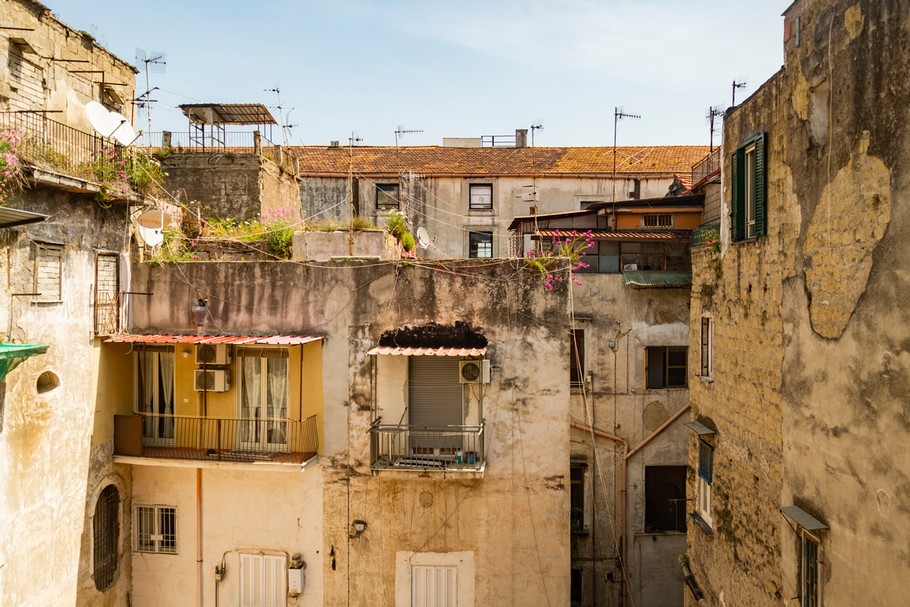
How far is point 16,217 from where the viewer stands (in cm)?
946

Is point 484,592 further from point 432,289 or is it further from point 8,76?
point 8,76

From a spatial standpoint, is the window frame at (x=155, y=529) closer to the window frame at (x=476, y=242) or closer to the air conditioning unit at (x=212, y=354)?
the air conditioning unit at (x=212, y=354)

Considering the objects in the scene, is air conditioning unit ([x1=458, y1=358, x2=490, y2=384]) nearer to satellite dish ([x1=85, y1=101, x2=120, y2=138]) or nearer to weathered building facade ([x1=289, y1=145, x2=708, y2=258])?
satellite dish ([x1=85, y1=101, x2=120, y2=138])

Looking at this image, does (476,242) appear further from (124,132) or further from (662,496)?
(124,132)

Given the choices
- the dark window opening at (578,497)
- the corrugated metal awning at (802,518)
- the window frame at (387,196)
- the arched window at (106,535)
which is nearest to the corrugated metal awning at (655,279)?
the dark window opening at (578,497)

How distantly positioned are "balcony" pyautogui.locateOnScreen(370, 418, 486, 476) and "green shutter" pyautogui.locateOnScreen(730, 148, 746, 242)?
5.85 meters

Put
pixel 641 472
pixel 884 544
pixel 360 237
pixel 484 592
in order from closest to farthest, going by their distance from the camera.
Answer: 1. pixel 884 544
2. pixel 484 592
3. pixel 360 237
4. pixel 641 472

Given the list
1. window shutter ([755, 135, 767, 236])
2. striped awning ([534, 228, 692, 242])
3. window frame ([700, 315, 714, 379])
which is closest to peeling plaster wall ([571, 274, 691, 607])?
striped awning ([534, 228, 692, 242])

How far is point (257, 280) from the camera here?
1327cm

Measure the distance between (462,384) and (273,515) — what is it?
463cm

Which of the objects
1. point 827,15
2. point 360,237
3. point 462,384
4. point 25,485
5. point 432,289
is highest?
point 827,15

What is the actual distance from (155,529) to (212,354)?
383 cm

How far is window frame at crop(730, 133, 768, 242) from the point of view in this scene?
10.3m

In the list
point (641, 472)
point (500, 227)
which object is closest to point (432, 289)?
point (641, 472)
